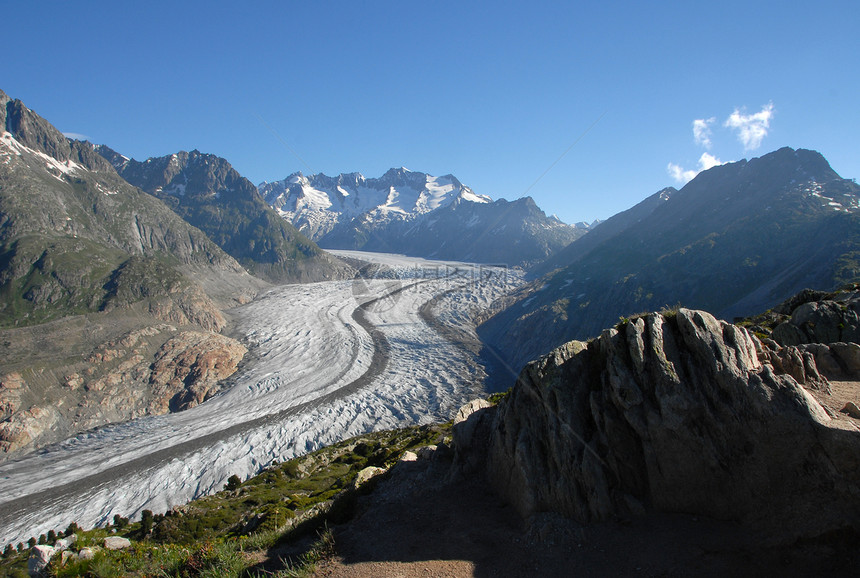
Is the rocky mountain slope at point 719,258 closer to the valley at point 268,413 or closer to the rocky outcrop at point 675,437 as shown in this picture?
the valley at point 268,413

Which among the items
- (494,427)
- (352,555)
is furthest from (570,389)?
(352,555)

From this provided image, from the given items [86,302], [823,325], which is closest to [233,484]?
[823,325]

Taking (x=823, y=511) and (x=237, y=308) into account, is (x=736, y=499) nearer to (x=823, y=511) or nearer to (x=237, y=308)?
(x=823, y=511)

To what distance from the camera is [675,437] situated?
10.5 m

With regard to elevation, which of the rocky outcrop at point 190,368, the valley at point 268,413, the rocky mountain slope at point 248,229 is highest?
the rocky mountain slope at point 248,229

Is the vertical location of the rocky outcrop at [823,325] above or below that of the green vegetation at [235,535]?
above

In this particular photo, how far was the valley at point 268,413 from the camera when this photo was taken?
117 feet

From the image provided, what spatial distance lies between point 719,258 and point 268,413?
277 feet

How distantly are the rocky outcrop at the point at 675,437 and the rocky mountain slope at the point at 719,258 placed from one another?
5745 cm

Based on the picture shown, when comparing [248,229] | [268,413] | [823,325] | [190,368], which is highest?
[248,229]

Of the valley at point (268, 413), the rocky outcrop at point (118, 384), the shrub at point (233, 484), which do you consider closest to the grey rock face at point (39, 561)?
the shrub at point (233, 484)

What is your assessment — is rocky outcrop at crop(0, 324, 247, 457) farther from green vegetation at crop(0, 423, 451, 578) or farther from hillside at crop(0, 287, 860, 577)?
hillside at crop(0, 287, 860, 577)

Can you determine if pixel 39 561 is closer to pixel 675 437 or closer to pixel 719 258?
pixel 675 437

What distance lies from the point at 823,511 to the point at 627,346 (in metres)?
5.51
